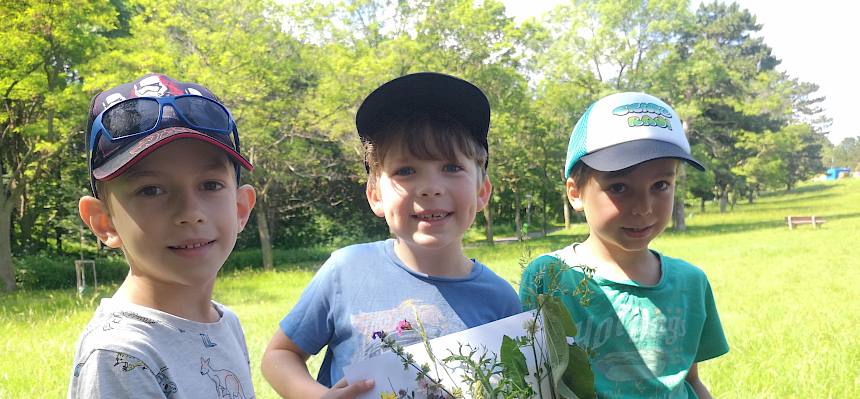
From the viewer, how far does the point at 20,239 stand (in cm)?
1953

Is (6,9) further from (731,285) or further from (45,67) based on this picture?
(731,285)

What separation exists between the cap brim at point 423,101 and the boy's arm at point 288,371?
75 cm

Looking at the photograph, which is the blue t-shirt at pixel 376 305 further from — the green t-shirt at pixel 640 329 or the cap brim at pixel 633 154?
the cap brim at pixel 633 154

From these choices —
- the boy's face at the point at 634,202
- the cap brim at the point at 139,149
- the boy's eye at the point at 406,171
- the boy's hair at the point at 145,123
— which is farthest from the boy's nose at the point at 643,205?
the cap brim at the point at 139,149

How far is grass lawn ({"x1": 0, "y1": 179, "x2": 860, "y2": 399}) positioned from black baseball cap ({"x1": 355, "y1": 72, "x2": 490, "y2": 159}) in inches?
20.7

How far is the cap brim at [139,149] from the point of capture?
4.72ft

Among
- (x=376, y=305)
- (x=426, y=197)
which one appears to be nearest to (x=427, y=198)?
(x=426, y=197)

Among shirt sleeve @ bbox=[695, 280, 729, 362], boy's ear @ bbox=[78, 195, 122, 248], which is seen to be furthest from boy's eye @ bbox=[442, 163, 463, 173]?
shirt sleeve @ bbox=[695, 280, 729, 362]

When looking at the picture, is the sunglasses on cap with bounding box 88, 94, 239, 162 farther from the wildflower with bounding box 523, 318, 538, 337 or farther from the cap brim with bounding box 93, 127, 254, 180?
the wildflower with bounding box 523, 318, 538, 337

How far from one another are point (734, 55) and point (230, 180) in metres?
58.0

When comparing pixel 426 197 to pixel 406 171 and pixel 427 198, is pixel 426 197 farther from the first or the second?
pixel 406 171

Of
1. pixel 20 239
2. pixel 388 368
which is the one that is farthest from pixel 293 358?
pixel 20 239

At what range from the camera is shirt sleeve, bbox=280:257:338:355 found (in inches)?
74.3

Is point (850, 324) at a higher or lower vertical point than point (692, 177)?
lower
